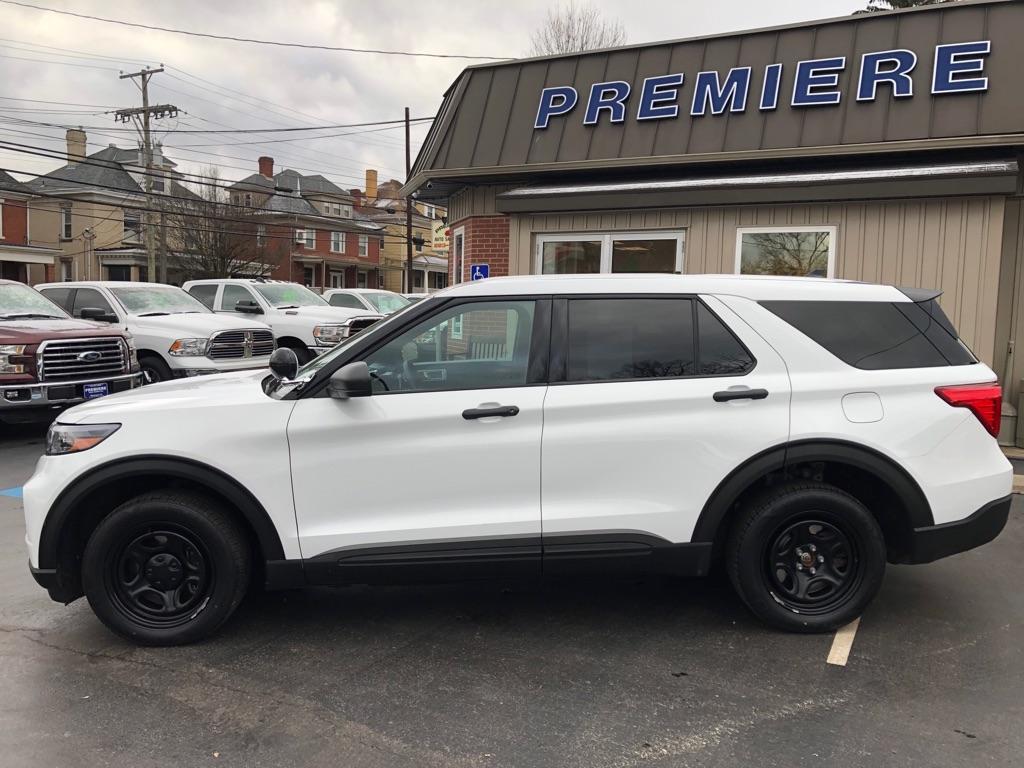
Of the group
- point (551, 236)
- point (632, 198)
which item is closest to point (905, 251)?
point (632, 198)

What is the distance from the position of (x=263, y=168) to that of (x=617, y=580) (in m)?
52.9

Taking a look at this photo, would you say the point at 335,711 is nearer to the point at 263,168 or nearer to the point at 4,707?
the point at 4,707

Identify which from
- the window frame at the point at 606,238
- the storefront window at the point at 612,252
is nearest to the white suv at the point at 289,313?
the window frame at the point at 606,238

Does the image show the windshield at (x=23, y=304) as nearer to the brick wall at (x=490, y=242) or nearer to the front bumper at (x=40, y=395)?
the front bumper at (x=40, y=395)

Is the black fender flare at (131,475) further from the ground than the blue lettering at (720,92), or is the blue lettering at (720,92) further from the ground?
the blue lettering at (720,92)

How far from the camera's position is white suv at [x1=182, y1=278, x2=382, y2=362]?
14008 millimetres

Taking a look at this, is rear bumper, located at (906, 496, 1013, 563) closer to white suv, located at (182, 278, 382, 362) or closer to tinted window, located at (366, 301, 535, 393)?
tinted window, located at (366, 301, 535, 393)

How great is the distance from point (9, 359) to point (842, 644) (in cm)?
844

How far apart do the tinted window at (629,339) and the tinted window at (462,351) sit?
241 millimetres

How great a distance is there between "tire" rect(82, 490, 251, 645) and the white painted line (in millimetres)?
2753

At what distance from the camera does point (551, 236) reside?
953 cm

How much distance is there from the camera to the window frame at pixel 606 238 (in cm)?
894

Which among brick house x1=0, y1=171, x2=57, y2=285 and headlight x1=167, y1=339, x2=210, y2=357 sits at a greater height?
brick house x1=0, y1=171, x2=57, y2=285

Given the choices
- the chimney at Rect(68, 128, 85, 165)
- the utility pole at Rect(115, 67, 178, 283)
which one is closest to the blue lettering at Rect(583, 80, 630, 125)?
the utility pole at Rect(115, 67, 178, 283)
